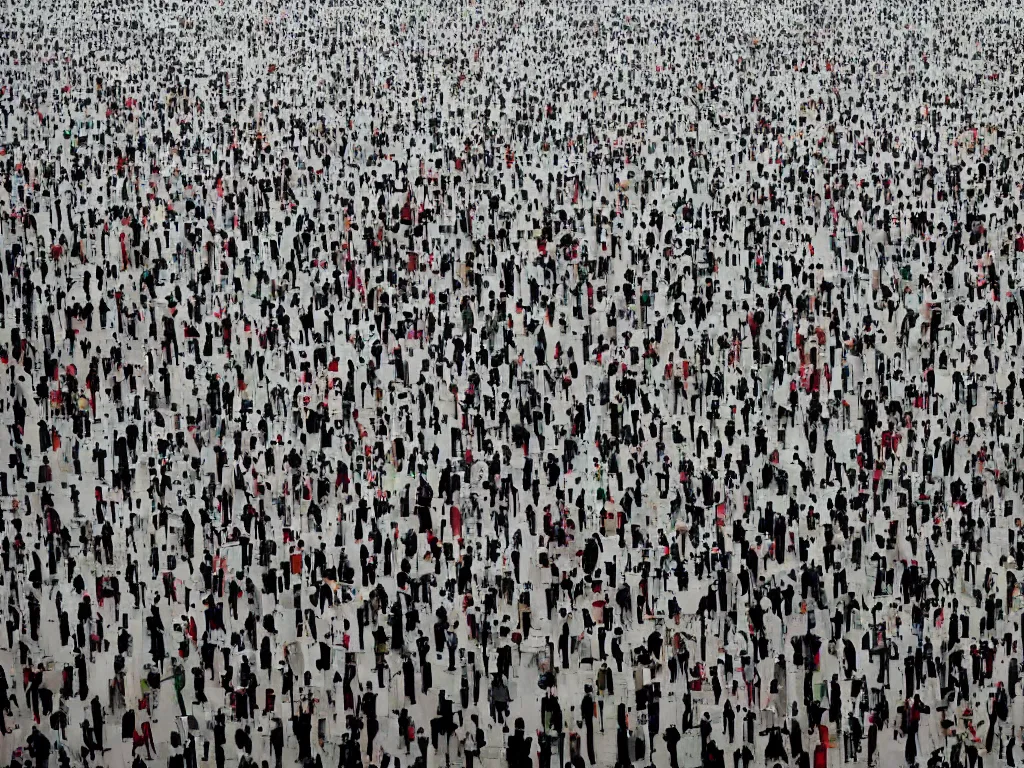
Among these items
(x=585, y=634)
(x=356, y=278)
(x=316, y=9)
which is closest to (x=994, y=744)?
(x=585, y=634)

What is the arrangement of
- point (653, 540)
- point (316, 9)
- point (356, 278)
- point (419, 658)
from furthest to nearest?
1. point (316, 9)
2. point (356, 278)
3. point (653, 540)
4. point (419, 658)

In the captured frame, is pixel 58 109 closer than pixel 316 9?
Yes

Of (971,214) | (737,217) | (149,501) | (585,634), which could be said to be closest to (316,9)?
(737,217)

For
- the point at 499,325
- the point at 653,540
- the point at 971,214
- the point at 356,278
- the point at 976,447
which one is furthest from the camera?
the point at 971,214

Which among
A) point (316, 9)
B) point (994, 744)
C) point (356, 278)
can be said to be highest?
point (316, 9)

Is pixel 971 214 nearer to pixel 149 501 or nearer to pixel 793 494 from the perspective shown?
pixel 793 494

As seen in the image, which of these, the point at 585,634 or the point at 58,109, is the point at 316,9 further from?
the point at 585,634

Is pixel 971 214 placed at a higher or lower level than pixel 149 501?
higher
